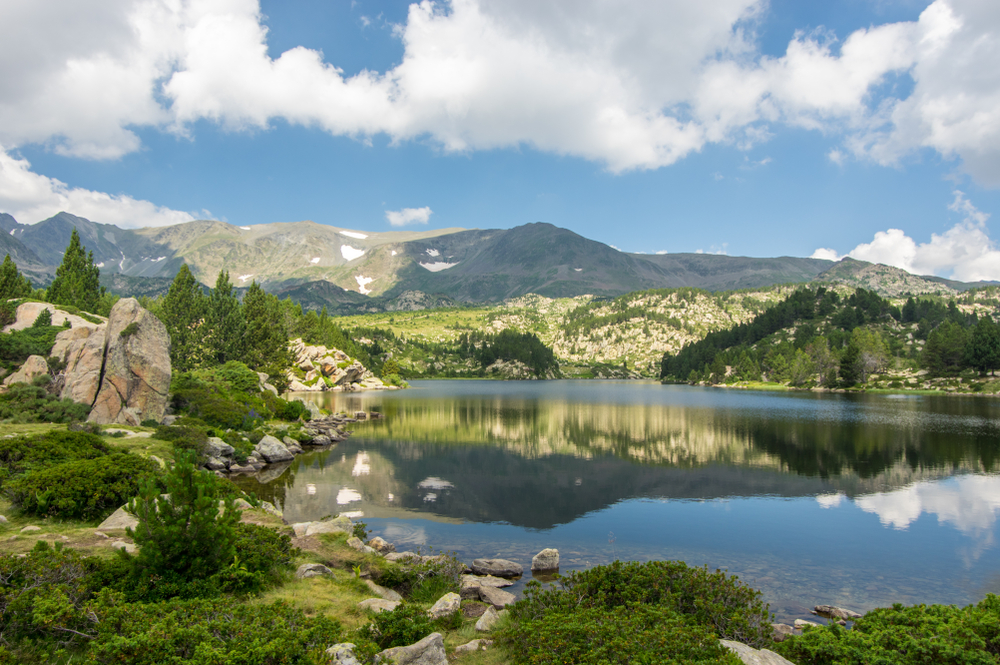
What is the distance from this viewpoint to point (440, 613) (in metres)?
12.8

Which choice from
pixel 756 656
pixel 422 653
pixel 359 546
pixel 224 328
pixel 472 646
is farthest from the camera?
pixel 224 328

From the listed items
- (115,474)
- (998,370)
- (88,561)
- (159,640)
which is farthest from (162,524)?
(998,370)

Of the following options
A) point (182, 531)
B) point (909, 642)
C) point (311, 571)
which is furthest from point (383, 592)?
point (909, 642)

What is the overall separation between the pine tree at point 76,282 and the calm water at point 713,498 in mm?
56001

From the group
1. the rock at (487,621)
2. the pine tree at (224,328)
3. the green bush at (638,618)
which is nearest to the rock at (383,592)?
the rock at (487,621)

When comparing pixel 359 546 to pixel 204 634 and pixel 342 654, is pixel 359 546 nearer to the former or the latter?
pixel 342 654

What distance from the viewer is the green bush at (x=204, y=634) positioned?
316 inches

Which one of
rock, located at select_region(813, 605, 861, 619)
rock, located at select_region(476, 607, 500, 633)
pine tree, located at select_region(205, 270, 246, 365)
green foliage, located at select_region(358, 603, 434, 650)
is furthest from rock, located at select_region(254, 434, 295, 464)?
pine tree, located at select_region(205, 270, 246, 365)

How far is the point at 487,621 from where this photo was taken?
12.4 metres

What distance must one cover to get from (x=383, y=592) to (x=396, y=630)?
5.54 meters

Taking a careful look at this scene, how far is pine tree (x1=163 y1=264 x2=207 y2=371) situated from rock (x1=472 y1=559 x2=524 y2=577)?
254ft

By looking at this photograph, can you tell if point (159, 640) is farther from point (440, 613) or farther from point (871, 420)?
point (871, 420)

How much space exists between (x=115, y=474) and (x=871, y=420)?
8298cm

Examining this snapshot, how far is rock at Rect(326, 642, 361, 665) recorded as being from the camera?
881 cm
